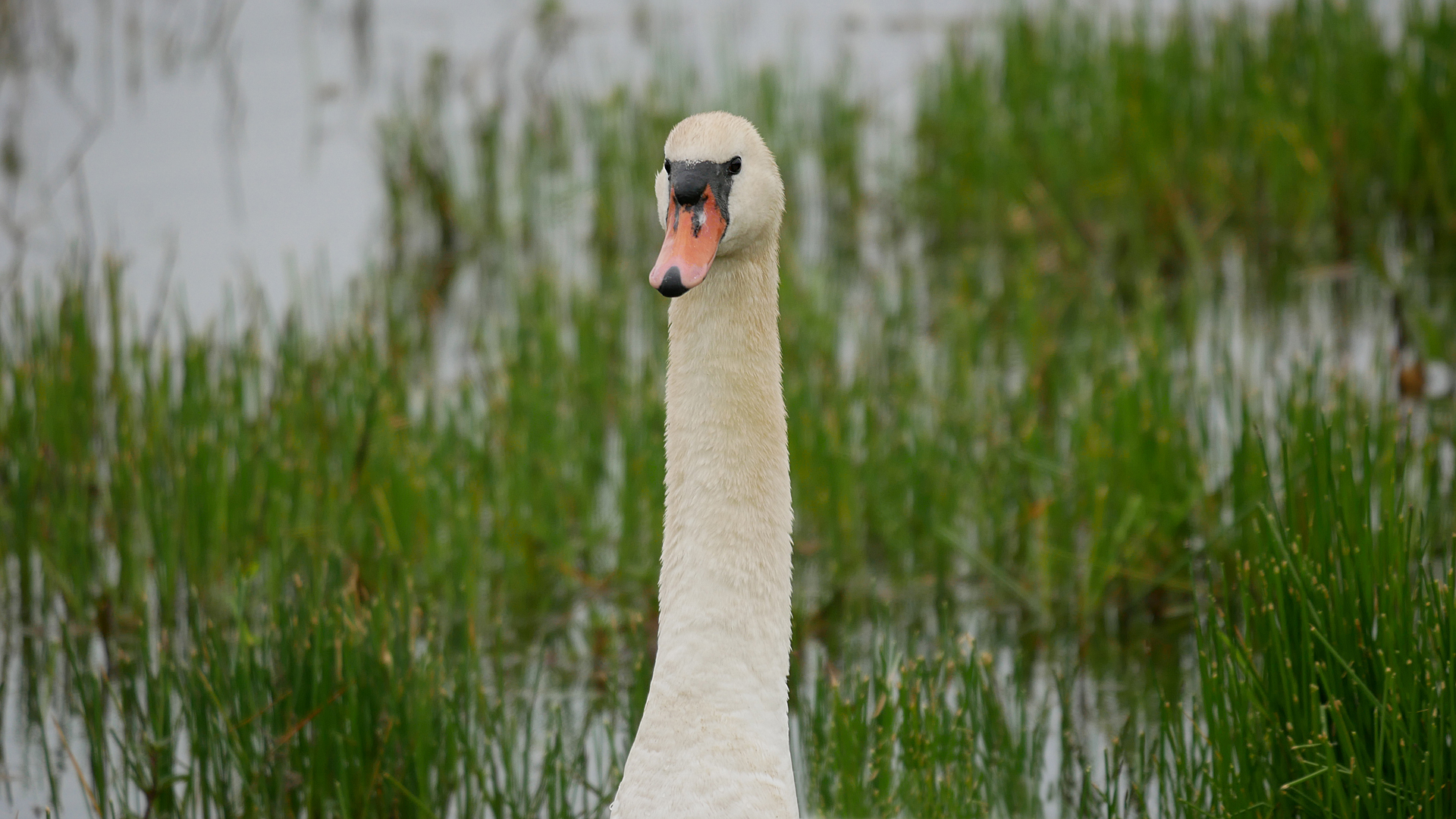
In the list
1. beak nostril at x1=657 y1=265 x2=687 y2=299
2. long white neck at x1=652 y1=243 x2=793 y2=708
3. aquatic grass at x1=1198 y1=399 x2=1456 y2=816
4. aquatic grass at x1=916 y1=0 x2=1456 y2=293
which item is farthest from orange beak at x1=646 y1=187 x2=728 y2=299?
aquatic grass at x1=916 y1=0 x2=1456 y2=293

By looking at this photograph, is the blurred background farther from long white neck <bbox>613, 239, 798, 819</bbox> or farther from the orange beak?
the orange beak

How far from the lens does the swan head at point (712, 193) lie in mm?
3395

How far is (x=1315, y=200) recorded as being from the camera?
384 inches

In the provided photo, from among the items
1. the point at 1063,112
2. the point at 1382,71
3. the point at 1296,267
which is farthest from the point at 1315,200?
the point at 1063,112

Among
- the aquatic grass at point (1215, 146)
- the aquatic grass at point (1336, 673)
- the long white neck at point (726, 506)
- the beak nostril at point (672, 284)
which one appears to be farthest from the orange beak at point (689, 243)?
the aquatic grass at point (1215, 146)

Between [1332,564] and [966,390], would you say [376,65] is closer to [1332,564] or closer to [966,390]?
[966,390]

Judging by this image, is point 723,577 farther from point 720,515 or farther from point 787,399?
point 787,399

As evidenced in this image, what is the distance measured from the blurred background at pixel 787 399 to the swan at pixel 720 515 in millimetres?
1082

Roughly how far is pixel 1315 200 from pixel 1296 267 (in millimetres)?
424

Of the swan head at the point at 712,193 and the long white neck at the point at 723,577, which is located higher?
the swan head at the point at 712,193

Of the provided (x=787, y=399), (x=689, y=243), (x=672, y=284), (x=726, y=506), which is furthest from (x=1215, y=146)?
(x=672, y=284)

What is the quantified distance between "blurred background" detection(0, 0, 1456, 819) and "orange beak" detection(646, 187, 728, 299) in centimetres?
155

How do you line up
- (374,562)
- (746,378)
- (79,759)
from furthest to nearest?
(374,562) < (79,759) < (746,378)

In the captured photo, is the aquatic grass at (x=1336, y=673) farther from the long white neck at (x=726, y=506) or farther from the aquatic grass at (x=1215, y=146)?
the aquatic grass at (x=1215, y=146)
